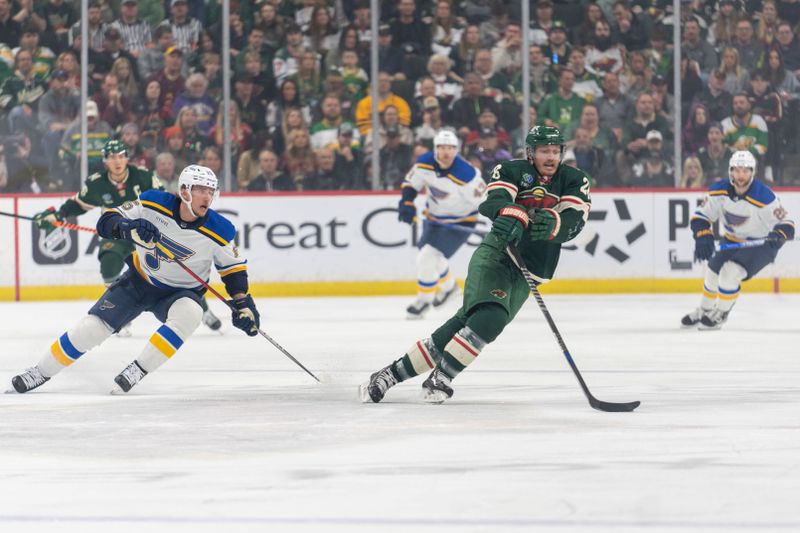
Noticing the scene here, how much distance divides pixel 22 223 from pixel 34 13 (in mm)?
1615

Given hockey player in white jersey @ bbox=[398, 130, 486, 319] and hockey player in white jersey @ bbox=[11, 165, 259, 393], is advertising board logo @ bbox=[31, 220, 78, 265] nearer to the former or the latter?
hockey player in white jersey @ bbox=[398, 130, 486, 319]

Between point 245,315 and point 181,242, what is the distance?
406 mm

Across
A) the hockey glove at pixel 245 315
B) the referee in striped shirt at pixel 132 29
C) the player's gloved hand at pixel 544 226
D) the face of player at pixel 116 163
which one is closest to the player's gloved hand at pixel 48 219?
the face of player at pixel 116 163

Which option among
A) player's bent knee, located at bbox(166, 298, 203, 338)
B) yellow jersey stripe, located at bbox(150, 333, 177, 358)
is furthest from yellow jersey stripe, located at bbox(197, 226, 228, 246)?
yellow jersey stripe, located at bbox(150, 333, 177, 358)

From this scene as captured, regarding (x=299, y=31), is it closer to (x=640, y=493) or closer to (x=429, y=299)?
(x=429, y=299)

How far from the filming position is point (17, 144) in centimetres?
1047

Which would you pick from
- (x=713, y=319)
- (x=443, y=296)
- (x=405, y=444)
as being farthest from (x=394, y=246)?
(x=405, y=444)

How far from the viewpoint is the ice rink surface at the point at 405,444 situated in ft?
10.6

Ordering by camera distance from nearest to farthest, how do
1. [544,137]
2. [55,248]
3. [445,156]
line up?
[544,137] → [445,156] → [55,248]

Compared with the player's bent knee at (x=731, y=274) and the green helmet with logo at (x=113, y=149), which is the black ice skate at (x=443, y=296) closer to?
the player's bent knee at (x=731, y=274)

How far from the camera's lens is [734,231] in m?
8.52

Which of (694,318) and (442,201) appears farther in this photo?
(442,201)

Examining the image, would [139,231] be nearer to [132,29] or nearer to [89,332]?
[89,332]

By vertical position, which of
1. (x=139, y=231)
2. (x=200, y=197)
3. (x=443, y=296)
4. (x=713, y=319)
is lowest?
(x=443, y=296)
